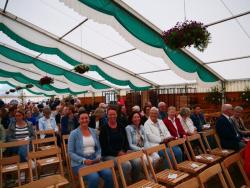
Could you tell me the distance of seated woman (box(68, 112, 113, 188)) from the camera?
3393mm

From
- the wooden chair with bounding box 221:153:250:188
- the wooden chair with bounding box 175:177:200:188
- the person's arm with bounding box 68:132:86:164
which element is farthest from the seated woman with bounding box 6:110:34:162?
the wooden chair with bounding box 221:153:250:188

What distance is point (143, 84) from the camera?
1271cm

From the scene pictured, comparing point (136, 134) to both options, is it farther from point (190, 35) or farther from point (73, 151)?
point (190, 35)

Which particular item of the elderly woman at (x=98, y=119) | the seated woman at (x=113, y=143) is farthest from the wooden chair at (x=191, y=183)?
the elderly woman at (x=98, y=119)

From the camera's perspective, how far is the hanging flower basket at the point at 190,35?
4.04 meters

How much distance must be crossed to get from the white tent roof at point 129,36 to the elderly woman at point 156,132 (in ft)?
9.53

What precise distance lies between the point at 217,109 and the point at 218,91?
0.97 metres

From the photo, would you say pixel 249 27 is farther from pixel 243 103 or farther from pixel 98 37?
pixel 98 37

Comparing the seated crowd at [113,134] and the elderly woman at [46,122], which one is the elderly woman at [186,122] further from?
the elderly woman at [46,122]

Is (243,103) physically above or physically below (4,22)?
below

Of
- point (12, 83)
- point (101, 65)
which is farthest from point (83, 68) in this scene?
point (12, 83)

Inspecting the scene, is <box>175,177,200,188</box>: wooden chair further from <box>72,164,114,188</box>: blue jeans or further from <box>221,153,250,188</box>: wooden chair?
<box>72,164,114,188</box>: blue jeans

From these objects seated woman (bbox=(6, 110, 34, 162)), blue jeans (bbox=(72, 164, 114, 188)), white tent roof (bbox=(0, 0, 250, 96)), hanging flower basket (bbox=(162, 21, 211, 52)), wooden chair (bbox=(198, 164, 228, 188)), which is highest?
white tent roof (bbox=(0, 0, 250, 96))

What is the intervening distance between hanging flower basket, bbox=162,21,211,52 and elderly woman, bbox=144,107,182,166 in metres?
1.59
